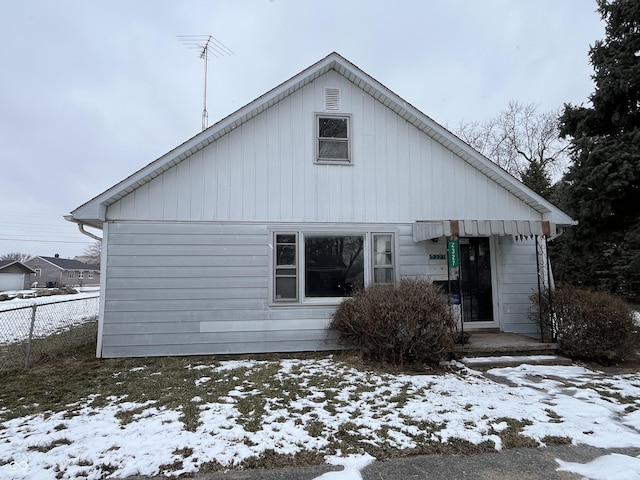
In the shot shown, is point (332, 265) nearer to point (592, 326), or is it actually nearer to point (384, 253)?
point (384, 253)

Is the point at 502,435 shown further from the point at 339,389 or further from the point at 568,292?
the point at 568,292

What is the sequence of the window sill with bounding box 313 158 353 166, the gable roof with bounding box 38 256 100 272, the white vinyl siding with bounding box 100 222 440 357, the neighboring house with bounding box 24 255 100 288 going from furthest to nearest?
the gable roof with bounding box 38 256 100 272, the neighboring house with bounding box 24 255 100 288, the window sill with bounding box 313 158 353 166, the white vinyl siding with bounding box 100 222 440 357

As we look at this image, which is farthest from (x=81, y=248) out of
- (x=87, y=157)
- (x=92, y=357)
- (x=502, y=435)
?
(x=502, y=435)

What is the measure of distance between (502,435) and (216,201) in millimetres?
5896

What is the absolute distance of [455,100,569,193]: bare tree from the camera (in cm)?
2477

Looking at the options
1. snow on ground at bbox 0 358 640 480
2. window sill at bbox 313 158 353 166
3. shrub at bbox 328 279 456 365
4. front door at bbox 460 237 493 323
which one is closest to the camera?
snow on ground at bbox 0 358 640 480

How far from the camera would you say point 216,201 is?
7.28 m

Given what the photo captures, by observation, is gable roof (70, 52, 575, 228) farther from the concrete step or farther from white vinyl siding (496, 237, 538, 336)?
the concrete step

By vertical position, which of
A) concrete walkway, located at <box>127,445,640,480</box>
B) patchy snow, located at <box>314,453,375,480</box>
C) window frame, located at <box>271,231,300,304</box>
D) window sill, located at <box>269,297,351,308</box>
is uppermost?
window frame, located at <box>271,231,300,304</box>

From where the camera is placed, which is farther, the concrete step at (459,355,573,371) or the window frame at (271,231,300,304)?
the window frame at (271,231,300,304)

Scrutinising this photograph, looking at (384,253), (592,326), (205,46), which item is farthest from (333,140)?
(592,326)

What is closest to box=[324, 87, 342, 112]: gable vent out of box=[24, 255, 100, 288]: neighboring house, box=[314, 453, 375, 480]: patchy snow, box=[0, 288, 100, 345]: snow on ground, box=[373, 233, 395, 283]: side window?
box=[373, 233, 395, 283]: side window

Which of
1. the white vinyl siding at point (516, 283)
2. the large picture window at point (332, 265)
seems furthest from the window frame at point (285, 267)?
the white vinyl siding at point (516, 283)

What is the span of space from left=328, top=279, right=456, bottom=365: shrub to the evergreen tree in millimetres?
7147
